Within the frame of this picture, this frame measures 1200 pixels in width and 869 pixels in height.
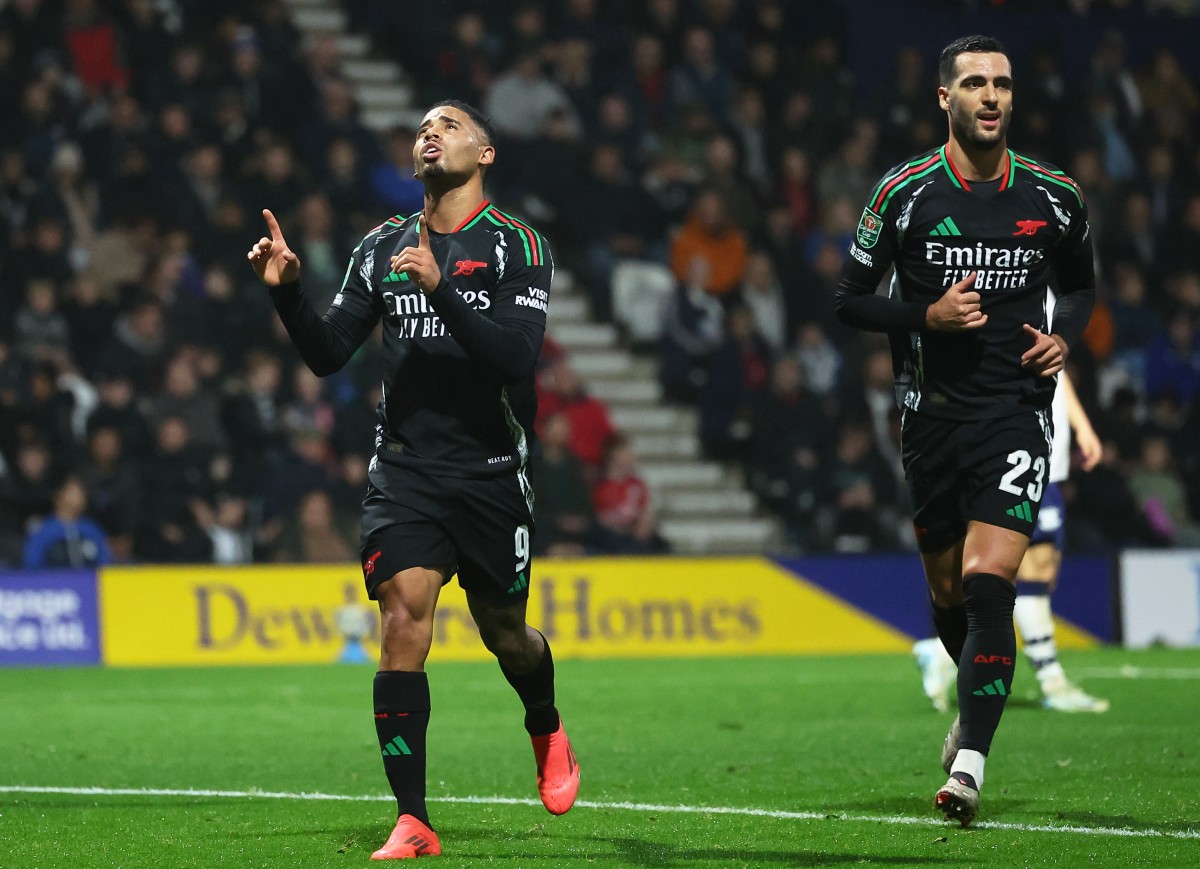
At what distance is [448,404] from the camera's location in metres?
5.96

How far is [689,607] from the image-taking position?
15.6m

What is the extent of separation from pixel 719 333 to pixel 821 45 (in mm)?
4501

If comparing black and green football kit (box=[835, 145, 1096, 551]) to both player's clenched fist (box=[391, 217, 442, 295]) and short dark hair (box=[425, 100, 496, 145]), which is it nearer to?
short dark hair (box=[425, 100, 496, 145])

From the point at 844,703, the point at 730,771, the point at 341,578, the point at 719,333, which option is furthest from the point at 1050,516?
the point at 719,333

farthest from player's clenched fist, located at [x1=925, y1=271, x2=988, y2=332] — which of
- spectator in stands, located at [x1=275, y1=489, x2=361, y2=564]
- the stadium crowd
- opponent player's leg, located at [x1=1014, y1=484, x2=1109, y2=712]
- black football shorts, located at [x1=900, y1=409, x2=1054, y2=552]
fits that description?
the stadium crowd

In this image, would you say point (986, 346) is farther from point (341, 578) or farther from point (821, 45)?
point (821, 45)

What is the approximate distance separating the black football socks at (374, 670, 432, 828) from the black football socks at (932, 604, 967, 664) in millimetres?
1951

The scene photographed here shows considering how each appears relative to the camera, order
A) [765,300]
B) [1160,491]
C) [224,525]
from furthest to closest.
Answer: [765,300]
[1160,491]
[224,525]

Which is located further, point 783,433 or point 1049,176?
point 783,433

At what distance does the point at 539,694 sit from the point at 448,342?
128 centimetres

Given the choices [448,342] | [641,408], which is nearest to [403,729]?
[448,342]

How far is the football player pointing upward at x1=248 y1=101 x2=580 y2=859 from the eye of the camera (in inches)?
227

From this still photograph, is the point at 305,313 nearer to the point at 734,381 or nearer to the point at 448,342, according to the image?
the point at 448,342

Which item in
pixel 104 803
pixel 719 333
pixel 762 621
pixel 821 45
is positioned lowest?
pixel 762 621
